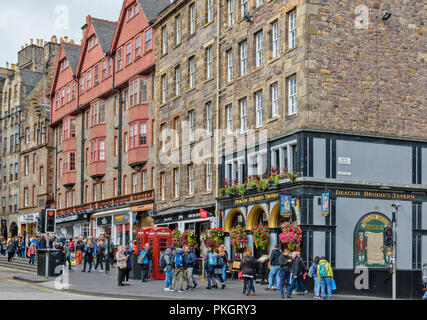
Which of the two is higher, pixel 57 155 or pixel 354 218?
pixel 57 155

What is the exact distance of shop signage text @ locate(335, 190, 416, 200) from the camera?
31641 mm

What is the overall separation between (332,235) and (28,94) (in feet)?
179

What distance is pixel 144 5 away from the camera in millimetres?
52062

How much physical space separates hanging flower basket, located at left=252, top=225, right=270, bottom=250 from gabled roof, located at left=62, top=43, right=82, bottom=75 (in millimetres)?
36418

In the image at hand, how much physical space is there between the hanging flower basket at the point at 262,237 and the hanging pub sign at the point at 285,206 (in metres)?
2.27

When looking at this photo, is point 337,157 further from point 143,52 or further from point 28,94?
point 28,94

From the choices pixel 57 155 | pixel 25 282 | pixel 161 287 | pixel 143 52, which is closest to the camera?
pixel 161 287

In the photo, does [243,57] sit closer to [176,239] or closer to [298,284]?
[176,239]

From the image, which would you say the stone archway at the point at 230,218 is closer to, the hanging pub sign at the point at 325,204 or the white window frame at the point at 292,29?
the hanging pub sign at the point at 325,204

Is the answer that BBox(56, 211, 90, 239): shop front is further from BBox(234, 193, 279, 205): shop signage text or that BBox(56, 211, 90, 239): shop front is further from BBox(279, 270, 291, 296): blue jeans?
BBox(279, 270, 291, 296): blue jeans

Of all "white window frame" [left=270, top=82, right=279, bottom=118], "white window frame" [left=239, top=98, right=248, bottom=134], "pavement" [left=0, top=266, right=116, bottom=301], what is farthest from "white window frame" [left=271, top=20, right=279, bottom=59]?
"pavement" [left=0, top=266, right=116, bottom=301]

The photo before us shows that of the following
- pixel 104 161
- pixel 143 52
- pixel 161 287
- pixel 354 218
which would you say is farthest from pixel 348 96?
pixel 104 161

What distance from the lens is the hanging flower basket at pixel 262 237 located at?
33312mm

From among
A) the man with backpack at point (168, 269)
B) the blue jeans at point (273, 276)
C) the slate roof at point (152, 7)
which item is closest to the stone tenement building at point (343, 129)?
the blue jeans at point (273, 276)
